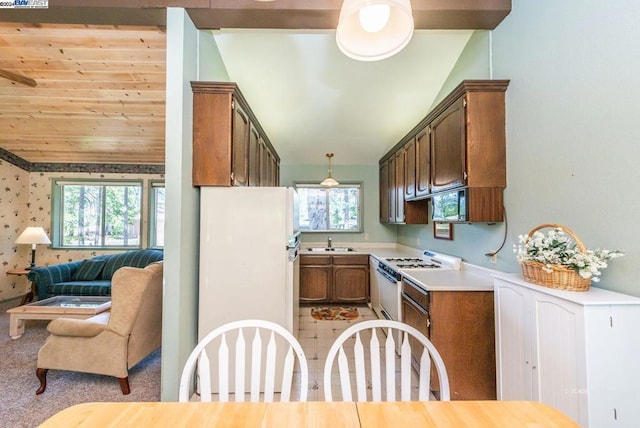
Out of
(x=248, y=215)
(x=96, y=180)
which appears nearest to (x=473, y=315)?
(x=248, y=215)

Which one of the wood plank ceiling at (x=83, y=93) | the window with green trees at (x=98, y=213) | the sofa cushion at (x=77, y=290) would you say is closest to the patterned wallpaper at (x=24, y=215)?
the window with green trees at (x=98, y=213)

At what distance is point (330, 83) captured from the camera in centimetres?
332

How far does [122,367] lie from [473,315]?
2715 millimetres

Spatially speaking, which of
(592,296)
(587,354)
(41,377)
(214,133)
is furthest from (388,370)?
(41,377)

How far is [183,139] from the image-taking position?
2.02 metres

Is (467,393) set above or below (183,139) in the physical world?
below

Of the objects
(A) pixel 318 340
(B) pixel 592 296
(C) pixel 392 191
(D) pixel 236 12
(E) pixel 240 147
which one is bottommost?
(A) pixel 318 340

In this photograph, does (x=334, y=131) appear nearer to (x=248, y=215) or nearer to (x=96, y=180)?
(x=248, y=215)

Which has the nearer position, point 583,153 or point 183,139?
point 583,153

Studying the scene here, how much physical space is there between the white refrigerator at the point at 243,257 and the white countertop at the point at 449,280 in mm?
1074

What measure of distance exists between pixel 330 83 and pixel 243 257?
234 centimetres

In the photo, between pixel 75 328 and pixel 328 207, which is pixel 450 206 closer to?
pixel 328 207

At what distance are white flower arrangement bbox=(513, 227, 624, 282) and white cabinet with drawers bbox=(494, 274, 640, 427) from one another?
0.12 metres

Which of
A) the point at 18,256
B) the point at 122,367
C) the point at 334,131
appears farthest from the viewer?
the point at 18,256
